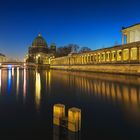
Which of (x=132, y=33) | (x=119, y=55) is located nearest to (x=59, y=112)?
(x=119, y=55)

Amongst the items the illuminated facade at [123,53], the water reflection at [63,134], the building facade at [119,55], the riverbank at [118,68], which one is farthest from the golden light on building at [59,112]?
the illuminated facade at [123,53]

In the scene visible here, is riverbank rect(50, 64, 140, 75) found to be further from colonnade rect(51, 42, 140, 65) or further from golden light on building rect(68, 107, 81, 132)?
golden light on building rect(68, 107, 81, 132)

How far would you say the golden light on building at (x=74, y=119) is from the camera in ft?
29.4

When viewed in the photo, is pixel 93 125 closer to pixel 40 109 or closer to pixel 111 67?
pixel 40 109

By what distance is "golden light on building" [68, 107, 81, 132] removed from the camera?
29.4 feet

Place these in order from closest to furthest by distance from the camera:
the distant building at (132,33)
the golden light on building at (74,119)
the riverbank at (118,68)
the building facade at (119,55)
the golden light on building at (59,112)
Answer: the golden light on building at (74,119), the golden light on building at (59,112), the riverbank at (118,68), the building facade at (119,55), the distant building at (132,33)

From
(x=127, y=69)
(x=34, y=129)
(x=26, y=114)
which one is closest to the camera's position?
(x=34, y=129)

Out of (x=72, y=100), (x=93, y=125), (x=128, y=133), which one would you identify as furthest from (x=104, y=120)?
(x=72, y=100)

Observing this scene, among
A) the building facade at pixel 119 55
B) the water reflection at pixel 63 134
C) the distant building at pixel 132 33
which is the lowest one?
the water reflection at pixel 63 134

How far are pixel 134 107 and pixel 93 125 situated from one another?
15.9 ft

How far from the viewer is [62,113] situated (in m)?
9.72

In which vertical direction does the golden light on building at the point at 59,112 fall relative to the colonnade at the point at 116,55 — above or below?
below

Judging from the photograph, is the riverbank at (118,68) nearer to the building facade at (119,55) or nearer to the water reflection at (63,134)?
the building facade at (119,55)

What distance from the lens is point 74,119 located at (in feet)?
29.6
